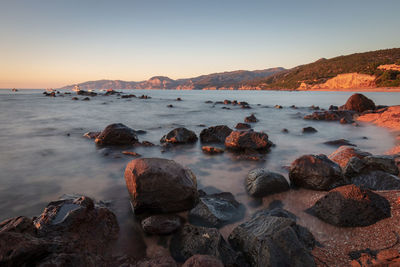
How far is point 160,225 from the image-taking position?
3.49m

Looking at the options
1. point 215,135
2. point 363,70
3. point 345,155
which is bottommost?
point 215,135

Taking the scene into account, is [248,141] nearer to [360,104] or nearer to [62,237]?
[62,237]

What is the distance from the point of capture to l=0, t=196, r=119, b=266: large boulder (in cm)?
201

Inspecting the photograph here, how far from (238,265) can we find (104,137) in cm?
854

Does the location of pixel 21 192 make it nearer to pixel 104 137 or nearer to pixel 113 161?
pixel 113 161

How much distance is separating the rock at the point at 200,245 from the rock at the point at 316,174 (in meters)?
2.86

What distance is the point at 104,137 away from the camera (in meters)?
9.52

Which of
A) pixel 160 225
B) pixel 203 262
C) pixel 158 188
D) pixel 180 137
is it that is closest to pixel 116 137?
pixel 180 137

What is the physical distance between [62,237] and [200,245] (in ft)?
6.24

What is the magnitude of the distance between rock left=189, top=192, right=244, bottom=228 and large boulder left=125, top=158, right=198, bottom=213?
10.3 inches

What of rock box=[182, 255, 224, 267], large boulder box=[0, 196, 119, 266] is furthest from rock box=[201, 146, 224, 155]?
rock box=[182, 255, 224, 267]

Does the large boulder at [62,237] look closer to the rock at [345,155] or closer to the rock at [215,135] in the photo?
the rock at [345,155]

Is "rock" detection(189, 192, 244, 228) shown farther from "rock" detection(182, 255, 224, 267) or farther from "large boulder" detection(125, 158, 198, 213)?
"rock" detection(182, 255, 224, 267)

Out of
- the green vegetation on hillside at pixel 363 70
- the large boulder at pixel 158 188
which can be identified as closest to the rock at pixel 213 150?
the large boulder at pixel 158 188
